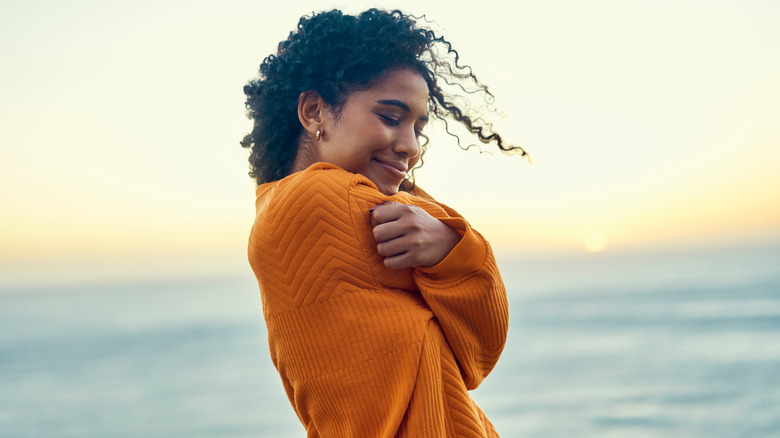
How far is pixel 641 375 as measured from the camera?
15.4m

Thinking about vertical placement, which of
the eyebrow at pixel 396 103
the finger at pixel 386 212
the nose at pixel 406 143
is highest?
the eyebrow at pixel 396 103

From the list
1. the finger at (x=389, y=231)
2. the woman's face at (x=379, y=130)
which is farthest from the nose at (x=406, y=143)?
the finger at (x=389, y=231)

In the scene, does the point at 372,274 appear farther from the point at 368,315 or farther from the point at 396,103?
the point at 396,103

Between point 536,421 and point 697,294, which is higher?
point 697,294

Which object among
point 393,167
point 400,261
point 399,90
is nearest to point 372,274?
point 400,261

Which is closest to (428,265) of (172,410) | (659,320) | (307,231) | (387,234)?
(387,234)

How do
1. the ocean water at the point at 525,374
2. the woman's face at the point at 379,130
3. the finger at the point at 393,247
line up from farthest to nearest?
the ocean water at the point at 525,374
the woman's face at the point at 379,130
the finger at the point at 393,247

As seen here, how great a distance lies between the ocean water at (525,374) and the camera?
12209mm

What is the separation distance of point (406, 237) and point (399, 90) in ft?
1.18

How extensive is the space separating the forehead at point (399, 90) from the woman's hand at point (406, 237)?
26 centimetres

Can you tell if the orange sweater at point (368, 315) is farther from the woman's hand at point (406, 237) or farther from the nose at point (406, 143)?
the nose at point (406, 143)

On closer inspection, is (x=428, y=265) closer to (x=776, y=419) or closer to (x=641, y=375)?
(x=776, y=419)

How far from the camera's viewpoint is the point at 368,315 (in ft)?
4.11

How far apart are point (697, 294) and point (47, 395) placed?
90.1 feet
